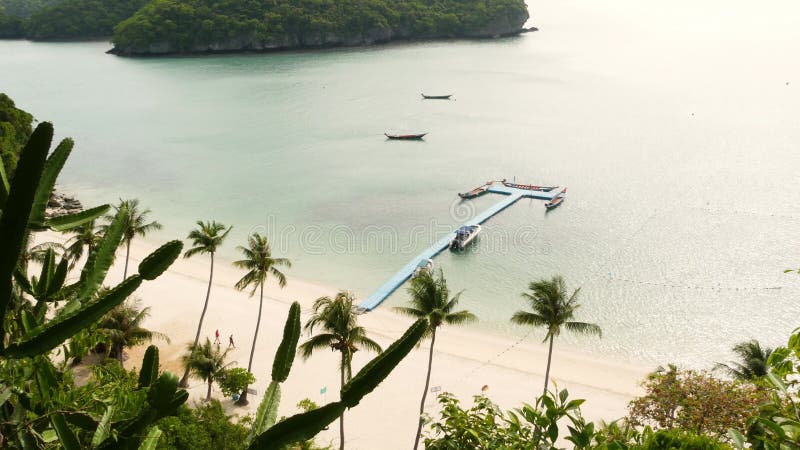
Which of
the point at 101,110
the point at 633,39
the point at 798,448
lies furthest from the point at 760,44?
the point at 798,448

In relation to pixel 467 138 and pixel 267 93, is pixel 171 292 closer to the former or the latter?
pixel 467 138

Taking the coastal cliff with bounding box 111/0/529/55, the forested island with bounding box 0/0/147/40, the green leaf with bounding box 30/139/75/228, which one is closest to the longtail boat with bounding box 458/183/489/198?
the green leaf with bounding box 30/139/75/228

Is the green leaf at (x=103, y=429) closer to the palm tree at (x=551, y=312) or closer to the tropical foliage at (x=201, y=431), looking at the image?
the tropical foliage at (x=201, y=431)

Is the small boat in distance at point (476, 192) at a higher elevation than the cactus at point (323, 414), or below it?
below

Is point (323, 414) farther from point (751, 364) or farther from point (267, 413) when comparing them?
point (751, 364)

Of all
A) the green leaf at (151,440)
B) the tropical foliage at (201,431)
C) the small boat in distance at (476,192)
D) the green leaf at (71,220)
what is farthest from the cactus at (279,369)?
the small boat in distance at (476,192)

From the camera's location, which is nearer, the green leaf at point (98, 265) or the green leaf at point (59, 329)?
the green leaf at point (59, 329)

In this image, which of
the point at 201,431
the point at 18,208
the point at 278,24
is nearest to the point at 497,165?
the point at 201,431
